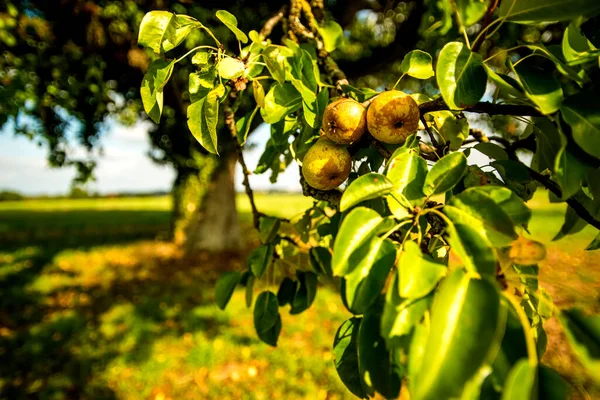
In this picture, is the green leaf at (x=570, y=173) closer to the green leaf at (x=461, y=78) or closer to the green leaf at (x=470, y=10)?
the green leaf at (x=461, y=78)

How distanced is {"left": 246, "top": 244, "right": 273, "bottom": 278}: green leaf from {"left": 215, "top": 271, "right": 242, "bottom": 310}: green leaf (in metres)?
0.17

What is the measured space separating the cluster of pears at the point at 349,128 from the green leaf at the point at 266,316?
48 centimetres

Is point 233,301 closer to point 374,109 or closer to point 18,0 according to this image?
point 374,109

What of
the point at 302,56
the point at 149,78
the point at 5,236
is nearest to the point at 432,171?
the point at 302,56

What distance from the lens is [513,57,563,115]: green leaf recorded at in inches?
27.6

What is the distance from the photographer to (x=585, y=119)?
69 centimetres

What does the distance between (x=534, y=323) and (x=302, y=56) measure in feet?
Result: 3.30

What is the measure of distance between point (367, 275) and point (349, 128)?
506 mm

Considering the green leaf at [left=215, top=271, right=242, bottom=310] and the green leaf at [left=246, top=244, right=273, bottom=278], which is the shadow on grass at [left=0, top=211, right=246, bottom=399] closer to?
the green leaf at [left=215, top=271, right=242, bottom=310]

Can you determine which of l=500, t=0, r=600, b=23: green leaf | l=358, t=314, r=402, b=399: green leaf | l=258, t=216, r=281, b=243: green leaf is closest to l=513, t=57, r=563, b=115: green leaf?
l=500, t=0, r=600, b=23: green leaf

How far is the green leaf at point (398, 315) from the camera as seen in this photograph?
60cm

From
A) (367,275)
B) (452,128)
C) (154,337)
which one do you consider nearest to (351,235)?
(367,275)

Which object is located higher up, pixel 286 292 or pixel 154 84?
pixel 154 84

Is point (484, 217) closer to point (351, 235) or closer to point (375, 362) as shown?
point (351, 235)
